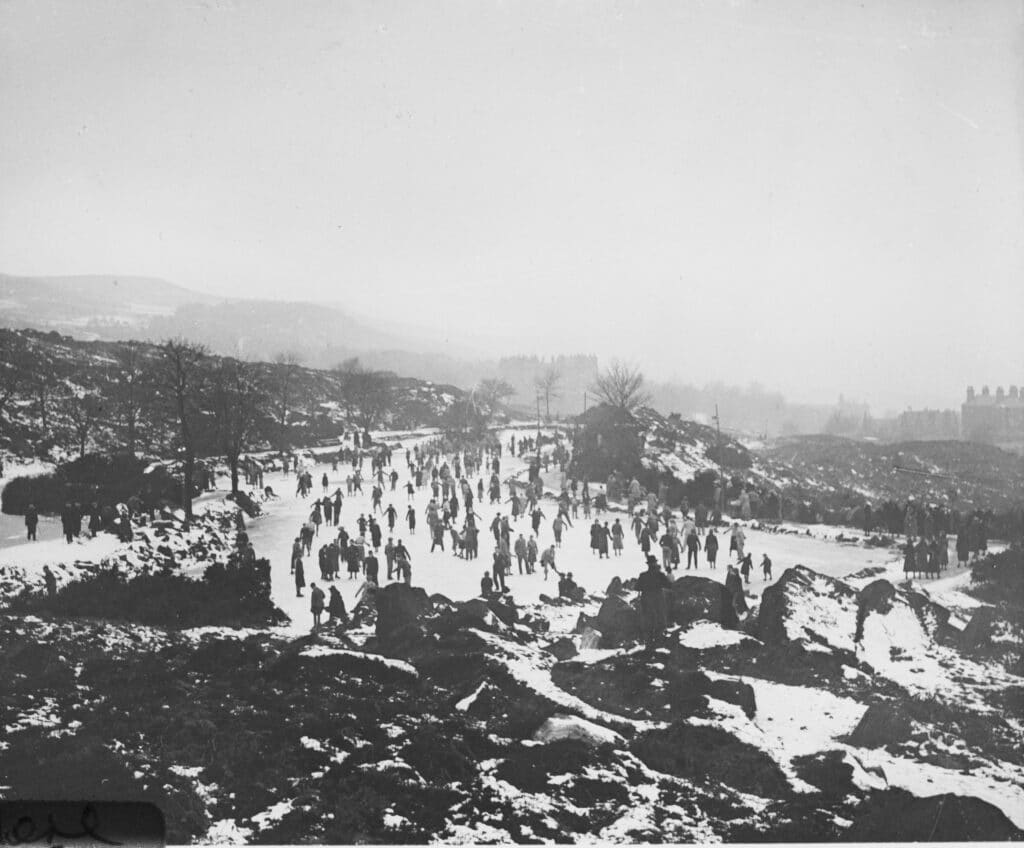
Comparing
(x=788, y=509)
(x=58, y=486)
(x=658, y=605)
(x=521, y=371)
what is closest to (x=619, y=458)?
(x=788, y=509)

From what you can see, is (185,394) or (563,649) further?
(185,394)

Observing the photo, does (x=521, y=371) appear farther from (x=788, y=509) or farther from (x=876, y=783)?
(x=876, y=783)

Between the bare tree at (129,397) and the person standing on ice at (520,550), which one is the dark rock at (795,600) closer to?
the person standing on ice at (520,550)

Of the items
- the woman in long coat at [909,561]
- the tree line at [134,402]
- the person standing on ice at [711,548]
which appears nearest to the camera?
the woman in long coat at [909,561]

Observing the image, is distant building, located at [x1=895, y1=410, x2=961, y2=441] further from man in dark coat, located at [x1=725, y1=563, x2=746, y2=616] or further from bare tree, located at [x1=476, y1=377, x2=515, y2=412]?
man in dark coat, located at [x1=725, y1=563, x2=746, y2=616]

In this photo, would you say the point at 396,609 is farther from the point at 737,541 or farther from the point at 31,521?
the point at 737,541

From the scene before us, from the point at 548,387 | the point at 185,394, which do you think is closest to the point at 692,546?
the point at 185,394

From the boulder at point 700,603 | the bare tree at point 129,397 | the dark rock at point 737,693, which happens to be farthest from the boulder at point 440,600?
the bare tree at point 129,397
